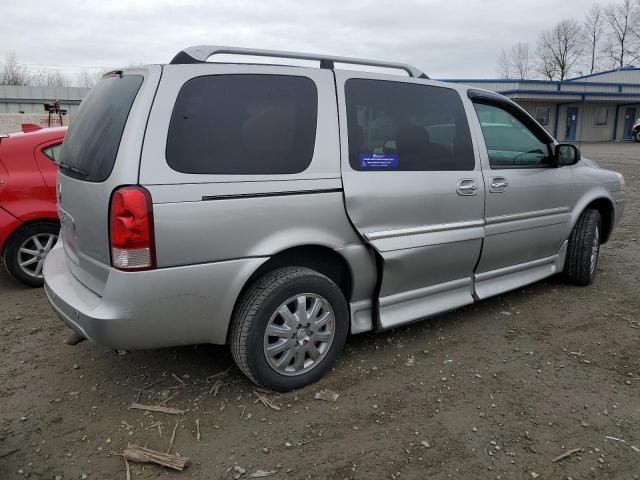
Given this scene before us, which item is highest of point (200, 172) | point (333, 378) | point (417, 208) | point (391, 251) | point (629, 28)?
point (629, 28)

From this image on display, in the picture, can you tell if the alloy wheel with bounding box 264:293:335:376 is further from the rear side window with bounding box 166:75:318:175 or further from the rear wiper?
the rear wiper

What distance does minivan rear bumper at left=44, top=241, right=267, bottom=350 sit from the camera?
246 centimetres

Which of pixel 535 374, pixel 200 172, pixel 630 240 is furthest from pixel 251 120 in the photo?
pixel 630 240

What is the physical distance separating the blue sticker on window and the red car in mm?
3324

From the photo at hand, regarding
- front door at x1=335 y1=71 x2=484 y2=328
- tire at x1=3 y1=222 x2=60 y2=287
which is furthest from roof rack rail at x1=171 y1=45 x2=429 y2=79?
tire at x1=3 y1=222 x2=60 y2=287

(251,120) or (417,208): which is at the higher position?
(251,120)

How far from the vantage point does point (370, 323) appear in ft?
11.0

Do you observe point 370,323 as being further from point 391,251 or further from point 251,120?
point 251,120

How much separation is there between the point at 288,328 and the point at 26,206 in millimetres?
3325

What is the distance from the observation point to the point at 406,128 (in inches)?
132

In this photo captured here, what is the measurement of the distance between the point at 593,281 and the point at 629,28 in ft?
234

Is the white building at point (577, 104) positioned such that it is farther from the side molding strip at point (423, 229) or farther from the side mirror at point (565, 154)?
the side molding strip at point (423, 229)

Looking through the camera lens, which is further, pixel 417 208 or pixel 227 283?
pixel 417 208

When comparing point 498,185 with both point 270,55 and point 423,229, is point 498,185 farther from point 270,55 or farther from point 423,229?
point 270,55
